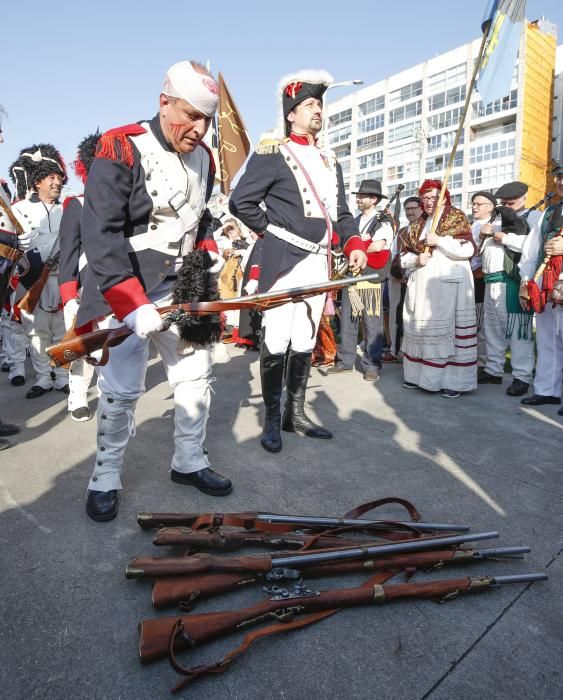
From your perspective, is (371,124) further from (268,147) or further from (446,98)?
(268,147)

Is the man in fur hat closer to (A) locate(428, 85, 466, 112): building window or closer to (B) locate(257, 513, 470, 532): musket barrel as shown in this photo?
(B) locate(257, 513, 470, 532): musket barrel

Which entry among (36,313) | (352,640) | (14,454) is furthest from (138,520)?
(36,313)

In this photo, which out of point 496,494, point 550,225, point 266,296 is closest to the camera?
point 266,296

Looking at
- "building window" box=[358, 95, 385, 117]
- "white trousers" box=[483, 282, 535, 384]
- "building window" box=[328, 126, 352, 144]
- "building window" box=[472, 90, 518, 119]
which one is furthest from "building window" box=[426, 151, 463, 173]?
"white trousers" box=[483, 282, 535, 384]

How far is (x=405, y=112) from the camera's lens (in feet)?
213

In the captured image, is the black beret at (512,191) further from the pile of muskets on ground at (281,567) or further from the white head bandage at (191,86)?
the pile of muskets on ground at (281,567)

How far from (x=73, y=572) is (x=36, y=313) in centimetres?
→ 370

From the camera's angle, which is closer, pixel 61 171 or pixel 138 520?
pixel 138 520

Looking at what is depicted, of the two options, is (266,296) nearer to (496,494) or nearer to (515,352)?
(496,494)

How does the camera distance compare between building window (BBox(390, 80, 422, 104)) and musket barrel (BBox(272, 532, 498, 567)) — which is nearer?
musket barrel (BBox(272, 532, 498, 567))

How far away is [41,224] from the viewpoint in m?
4.85

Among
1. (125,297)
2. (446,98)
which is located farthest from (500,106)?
(125,297)

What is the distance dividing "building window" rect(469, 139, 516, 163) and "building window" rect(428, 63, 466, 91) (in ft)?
31.7

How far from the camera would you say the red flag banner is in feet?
27.4
